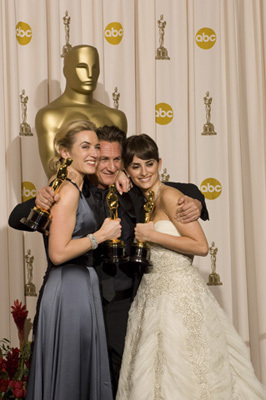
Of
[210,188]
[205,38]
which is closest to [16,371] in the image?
[210,188]

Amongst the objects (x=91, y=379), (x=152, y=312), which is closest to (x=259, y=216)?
(x=152, y=312)

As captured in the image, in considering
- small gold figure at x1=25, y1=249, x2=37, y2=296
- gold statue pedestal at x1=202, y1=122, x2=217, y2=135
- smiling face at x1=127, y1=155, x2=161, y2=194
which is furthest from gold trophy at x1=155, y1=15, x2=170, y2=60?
small gold figure at x1=25, y1=249, x2=37, y2=296

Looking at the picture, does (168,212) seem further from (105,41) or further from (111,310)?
(105,41)

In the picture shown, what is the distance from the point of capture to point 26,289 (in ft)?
11.9

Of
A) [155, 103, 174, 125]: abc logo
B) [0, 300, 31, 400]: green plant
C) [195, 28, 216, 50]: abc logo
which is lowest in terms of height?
[0, 300, 31, 400]: green plant

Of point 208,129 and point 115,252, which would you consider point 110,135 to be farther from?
point 208,129

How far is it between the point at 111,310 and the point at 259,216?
158 cm

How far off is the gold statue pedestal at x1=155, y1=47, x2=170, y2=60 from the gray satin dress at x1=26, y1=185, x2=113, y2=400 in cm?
176

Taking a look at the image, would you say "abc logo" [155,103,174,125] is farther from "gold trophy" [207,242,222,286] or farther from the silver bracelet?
the silver bracelet

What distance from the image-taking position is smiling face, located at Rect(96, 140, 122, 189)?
2646 mm

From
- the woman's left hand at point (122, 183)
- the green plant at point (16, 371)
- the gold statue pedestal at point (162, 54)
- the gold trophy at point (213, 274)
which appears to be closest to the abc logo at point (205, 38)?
the gold statue pedestal at point (162, 54)

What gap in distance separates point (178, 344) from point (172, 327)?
2.8 inches

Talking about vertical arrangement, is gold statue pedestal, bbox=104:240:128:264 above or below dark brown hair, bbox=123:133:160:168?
below

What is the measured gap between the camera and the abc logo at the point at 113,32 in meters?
3.74
